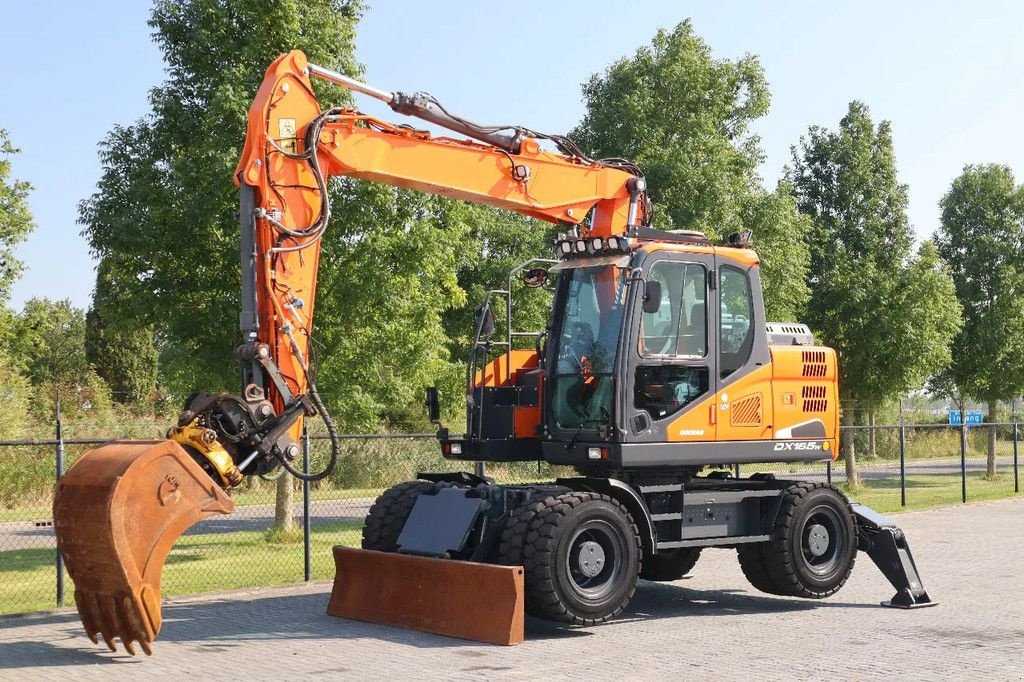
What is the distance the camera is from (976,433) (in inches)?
2055

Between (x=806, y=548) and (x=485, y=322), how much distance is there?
4054 mm

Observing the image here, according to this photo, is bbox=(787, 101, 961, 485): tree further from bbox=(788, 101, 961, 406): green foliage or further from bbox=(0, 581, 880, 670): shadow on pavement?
bbox=(0, 581, 880, 670): shadow on pavement

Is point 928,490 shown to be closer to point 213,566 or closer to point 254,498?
point 254,498

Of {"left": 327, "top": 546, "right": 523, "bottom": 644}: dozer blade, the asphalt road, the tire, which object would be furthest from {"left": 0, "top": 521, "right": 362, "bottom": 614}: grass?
the tire

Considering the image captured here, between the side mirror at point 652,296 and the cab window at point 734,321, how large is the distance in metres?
1.00

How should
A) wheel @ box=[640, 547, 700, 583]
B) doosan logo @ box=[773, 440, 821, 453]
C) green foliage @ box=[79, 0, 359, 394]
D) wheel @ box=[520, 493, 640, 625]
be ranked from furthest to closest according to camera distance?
green foliage @ box=[79, 0, 359, 394]
wheel @ box=[640, 547, 700, 583]
doosan logo @ box=[773, 440, 821, 453]
wheel @ box=[520, 493, 640, 625]

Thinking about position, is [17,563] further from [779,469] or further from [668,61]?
[779,469]

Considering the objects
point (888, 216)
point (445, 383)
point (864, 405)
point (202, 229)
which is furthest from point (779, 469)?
point (202, 229)

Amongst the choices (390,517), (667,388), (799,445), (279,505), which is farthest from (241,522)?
(667,388)

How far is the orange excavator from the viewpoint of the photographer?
9.57 metres

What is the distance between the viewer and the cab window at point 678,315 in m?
11.9

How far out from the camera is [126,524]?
8984 mm

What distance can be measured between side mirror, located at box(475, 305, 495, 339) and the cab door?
1.36 meters

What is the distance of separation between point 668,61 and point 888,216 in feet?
26.1
